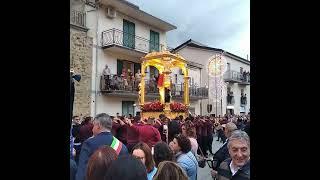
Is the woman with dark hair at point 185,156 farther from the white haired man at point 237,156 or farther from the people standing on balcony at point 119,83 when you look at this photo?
the people standing on balcony at point 119,83

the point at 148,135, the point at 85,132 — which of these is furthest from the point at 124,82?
the point at 148,135

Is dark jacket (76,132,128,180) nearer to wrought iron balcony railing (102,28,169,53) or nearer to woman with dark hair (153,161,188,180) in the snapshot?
woman with dark hair (153,161,188,180)

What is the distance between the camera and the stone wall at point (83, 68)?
14.2 metres

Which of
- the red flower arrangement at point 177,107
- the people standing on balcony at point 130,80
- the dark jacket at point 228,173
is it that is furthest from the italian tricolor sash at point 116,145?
the people standing on balcony at point 130,80

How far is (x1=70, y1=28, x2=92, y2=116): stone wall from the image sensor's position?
14175 millimetres

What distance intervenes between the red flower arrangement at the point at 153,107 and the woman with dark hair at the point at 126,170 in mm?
10363

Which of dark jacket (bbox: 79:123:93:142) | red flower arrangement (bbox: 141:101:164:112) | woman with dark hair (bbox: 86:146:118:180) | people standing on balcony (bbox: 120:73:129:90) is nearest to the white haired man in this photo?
woman with dark hair (bbox: 86:146:118:180)

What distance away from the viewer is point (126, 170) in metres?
1.94

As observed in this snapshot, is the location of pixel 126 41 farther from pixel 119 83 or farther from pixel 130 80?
pixel 119 83
